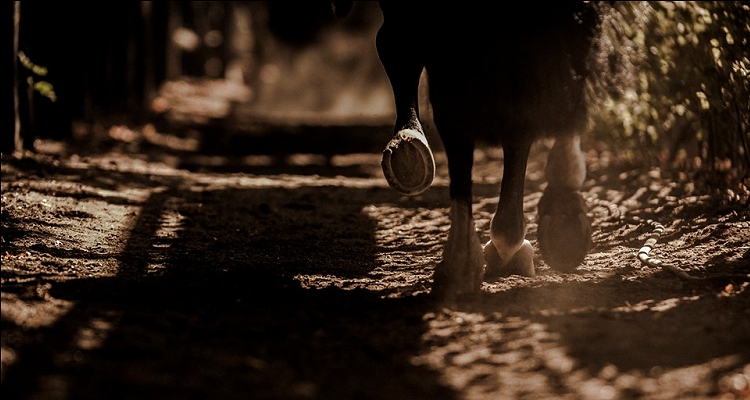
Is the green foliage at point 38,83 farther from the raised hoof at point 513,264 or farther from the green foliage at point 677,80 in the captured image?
the raised hoof at point 513,264

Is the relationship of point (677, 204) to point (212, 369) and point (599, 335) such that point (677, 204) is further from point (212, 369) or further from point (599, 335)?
point (212, 369)

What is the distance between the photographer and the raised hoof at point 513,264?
15.2 feet

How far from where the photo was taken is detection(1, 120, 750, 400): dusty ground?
3.05 metres

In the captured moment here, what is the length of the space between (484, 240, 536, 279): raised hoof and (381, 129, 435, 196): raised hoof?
1.57ft

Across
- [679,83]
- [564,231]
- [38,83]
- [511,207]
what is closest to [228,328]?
[511,207]

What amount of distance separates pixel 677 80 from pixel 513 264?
9.38 feet

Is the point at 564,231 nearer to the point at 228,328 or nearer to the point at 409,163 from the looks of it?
the point at 409,163

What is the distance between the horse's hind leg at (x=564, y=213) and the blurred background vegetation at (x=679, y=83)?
400mm

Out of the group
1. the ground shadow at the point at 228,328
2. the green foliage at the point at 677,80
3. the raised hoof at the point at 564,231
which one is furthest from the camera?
the green foliage at the point at 677,80

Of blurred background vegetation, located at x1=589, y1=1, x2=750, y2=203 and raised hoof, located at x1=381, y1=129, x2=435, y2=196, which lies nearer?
raised hoof, located at x1=381, y1=129, x2=435, y2=196

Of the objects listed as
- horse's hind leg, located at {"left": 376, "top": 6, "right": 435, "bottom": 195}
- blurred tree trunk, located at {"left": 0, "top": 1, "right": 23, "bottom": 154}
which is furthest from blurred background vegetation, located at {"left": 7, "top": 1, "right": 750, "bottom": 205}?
blurred tree trunk, located at {"left": 0, "top": 1, "right": 23, "bottom": 154}

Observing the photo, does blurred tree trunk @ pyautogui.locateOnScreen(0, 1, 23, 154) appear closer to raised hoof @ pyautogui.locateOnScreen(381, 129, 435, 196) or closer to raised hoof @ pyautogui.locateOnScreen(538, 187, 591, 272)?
raised hoof @ pyautogui.locateOnScreen(381, 129, 435, 196)

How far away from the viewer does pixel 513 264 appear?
4.66 metres

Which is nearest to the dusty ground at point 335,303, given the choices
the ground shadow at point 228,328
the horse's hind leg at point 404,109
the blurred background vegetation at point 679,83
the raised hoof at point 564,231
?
the ground shadow at point 228,328
